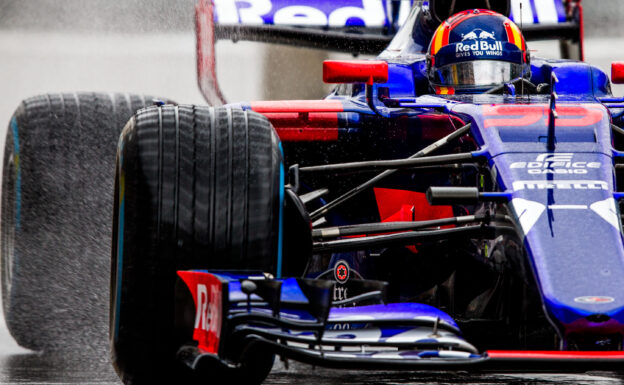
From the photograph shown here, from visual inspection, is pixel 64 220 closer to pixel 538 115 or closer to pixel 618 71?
pixel 538 115

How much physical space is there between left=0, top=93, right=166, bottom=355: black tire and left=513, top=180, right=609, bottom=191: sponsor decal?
251 centimetres

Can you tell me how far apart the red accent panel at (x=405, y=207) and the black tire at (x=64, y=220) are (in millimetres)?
1539

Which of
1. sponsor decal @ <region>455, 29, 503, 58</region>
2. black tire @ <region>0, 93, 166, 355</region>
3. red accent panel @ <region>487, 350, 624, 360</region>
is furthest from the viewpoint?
black tire @ <region>0, 93, 166, 355</region>

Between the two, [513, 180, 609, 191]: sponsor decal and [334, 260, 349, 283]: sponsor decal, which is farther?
[334, 260, 349, 283]: sponsor decal

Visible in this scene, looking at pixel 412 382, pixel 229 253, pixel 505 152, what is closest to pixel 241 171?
pixel 229 253

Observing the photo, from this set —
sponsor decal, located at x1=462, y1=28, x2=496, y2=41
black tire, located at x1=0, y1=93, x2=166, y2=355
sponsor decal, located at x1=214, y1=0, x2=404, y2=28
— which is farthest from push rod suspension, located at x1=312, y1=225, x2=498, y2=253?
sponsor decal, located at x1=214, y1=0, x2=404, y2=28

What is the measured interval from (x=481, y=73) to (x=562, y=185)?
159 cm

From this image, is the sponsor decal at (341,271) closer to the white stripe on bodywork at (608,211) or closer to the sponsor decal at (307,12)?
the white stripe on bodywork at (608,211)

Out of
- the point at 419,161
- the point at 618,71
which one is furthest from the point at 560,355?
the point at 618,71

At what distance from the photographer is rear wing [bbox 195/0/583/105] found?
7906 mm

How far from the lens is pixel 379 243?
13.0 feet

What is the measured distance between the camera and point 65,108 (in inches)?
219

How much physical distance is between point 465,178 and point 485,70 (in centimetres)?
94

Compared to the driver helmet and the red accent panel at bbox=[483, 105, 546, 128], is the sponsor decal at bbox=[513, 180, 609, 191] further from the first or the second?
the driver helmet
